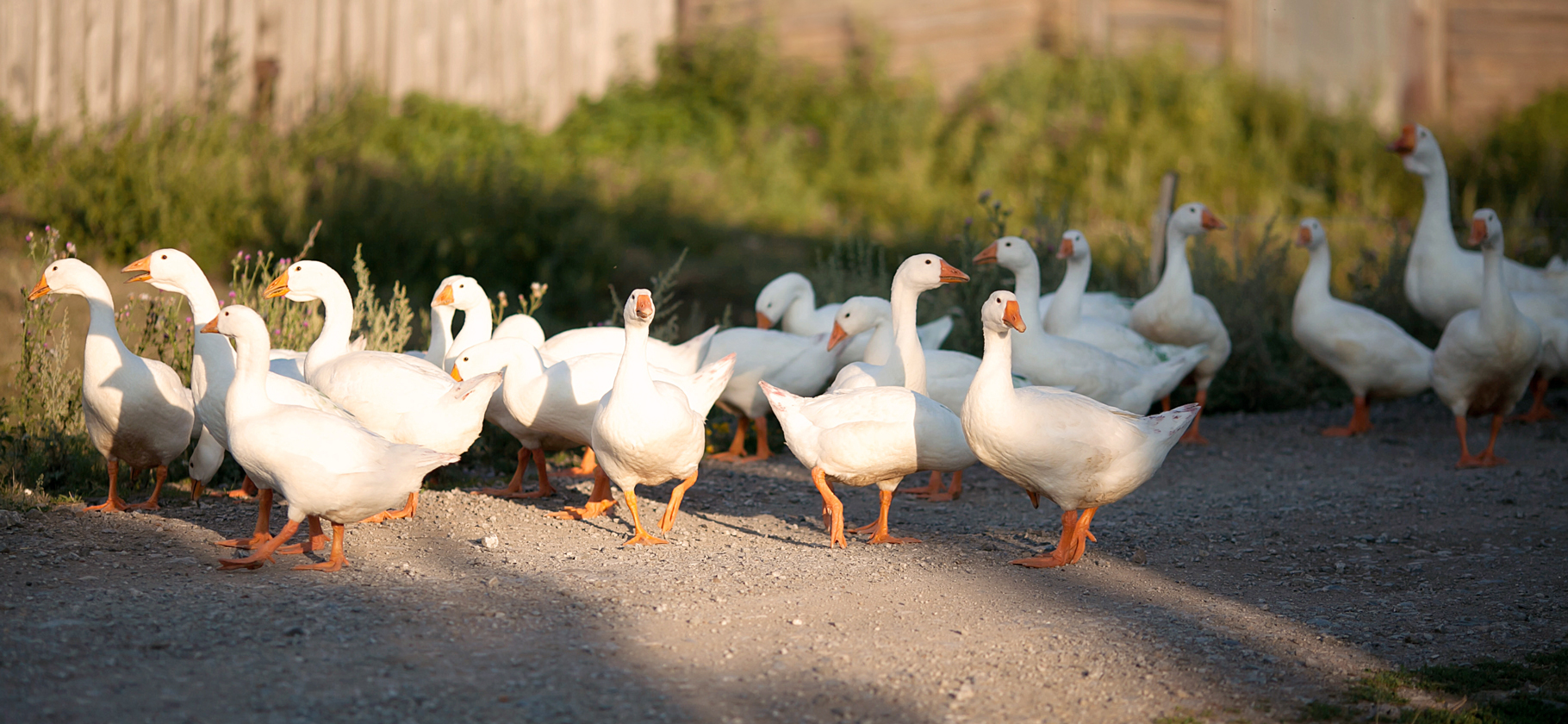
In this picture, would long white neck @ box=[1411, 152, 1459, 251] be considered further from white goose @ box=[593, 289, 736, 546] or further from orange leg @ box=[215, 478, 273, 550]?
orange leg @ box=[215, 478, 273, 550]

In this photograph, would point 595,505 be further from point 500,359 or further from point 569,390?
point 500,359

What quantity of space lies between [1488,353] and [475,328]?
19.2 feet

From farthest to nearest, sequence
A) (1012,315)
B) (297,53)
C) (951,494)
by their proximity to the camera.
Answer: (297,53) < (951,494) < (1012,315)

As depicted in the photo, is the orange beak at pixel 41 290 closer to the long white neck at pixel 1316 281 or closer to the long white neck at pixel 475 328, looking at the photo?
the long white neck at pixel 475 328

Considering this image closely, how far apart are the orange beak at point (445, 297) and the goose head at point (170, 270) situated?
1.19 metres

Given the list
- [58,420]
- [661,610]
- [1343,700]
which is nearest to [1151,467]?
[1343,700]

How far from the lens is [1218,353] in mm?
8211

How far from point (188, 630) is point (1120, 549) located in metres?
3.83

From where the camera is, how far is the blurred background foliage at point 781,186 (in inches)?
380

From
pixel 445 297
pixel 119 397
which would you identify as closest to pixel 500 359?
pixel 445 297

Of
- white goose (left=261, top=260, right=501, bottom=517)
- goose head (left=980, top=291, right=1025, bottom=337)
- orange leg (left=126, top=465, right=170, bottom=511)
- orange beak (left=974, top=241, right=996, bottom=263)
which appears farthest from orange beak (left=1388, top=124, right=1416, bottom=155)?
orange leg (left=126, top=465, right=170, bottom=511)

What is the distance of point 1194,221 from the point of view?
830 centimetres

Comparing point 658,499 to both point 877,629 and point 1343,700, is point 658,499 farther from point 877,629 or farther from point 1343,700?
point 1343,700

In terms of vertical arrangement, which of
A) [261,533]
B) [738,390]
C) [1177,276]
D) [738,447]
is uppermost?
[1177,276]
